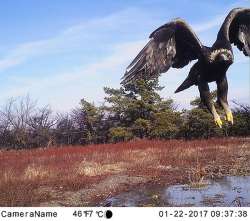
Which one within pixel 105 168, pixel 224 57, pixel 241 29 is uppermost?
pixel 241 29

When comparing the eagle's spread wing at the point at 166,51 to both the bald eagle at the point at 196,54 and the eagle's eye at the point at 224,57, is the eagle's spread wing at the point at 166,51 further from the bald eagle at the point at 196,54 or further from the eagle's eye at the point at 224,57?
the eagle's eye at the point at 224,57

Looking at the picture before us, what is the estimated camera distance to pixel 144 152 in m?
7.20

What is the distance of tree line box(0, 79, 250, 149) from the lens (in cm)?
334

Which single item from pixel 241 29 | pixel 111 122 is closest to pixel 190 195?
pixel 111 122

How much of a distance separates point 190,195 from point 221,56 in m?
2.58

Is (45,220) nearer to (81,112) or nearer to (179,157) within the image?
(81,112)

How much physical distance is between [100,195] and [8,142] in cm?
168

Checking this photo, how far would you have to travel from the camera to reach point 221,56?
1865 millimetres

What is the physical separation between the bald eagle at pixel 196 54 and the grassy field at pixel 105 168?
2080 millimetres

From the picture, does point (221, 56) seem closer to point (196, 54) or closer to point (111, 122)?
point (196, 54)

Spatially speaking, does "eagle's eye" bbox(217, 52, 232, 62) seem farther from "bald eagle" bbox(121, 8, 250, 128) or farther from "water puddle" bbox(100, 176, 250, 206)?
"water puddle" bbox(100, 176, 250, 206)

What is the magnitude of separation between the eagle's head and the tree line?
474 millimetres

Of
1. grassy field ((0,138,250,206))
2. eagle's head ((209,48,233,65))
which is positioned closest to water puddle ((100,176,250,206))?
grassy field ((0,138,250,206))

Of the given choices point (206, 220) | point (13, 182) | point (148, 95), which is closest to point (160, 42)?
point (206, 220)
